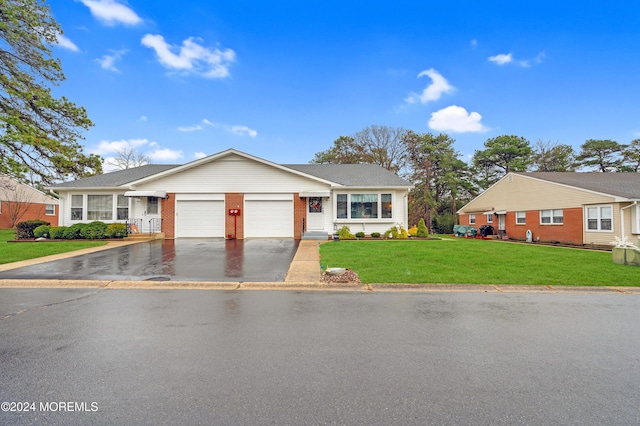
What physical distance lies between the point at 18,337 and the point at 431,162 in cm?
3984

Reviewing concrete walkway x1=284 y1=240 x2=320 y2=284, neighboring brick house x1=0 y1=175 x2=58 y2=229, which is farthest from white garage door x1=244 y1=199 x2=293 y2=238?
neighboring brick house x1=0 y1=175 x2=58 y2=229

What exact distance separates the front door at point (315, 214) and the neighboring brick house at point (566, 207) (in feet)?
51.4

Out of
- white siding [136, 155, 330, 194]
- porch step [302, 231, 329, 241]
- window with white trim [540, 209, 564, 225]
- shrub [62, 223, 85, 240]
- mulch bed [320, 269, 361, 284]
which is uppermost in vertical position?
white siding [136, 155, 330, 194]

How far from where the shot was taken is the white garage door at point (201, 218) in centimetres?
1783

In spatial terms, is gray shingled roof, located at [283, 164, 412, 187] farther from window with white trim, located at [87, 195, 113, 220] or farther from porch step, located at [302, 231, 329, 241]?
window with white trim, located at [87, 195, 113, 220]

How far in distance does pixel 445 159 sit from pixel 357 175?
887 inches

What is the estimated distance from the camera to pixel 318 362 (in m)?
3.20

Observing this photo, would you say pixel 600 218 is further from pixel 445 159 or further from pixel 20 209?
pixel 20 209

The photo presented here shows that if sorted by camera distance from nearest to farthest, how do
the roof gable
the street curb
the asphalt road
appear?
1. the asphalt road
2. the street curb
3. the roof gable

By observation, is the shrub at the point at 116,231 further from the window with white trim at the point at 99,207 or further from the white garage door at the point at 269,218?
the white garage door at the point at 269,218

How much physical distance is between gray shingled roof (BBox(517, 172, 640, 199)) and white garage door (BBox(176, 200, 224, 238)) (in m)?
23.1

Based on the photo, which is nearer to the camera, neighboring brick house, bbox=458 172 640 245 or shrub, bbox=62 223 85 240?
shrub, bbox=62 223 85 240

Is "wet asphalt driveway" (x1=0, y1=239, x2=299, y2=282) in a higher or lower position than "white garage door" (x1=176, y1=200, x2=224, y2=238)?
lower

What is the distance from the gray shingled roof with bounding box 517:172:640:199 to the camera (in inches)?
706
